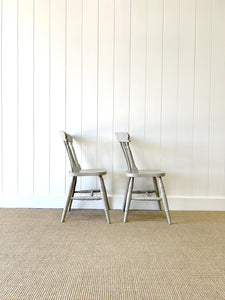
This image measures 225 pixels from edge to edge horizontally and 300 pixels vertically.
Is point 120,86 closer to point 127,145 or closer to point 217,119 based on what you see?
point 127,145

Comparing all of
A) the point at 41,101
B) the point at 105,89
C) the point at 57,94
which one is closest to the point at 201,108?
the point at 105,89

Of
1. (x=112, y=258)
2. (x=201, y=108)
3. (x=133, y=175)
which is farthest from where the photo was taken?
(x=201, y=108)

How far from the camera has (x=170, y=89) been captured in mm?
2514

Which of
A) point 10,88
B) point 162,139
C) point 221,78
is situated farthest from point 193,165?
point 10,88

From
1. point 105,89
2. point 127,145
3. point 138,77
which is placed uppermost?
point 138,77

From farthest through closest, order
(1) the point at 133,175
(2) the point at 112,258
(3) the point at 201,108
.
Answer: (3) the point at 201,108
(1) the point at 133,175
(2) the point at 112,258

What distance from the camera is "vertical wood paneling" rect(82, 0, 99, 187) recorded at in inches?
99.1

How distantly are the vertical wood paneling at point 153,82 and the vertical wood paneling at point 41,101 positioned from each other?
0.86m

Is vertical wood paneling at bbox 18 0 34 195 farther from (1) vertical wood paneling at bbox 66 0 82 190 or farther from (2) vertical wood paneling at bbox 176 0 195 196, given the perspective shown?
(2) vertical wood paneling at bbox 176 0 195 196

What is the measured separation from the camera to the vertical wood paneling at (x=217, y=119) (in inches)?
98.3

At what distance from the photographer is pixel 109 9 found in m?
2.50

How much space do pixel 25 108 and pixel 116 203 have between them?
113cm

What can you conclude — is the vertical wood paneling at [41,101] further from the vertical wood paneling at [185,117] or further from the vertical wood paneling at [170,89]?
the vertical wood paneling at [185,117]

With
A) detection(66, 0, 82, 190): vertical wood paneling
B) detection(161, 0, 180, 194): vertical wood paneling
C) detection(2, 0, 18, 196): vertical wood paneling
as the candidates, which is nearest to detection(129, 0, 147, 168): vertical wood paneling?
detection(161, 0, 180, 194): vertical wood paneling
